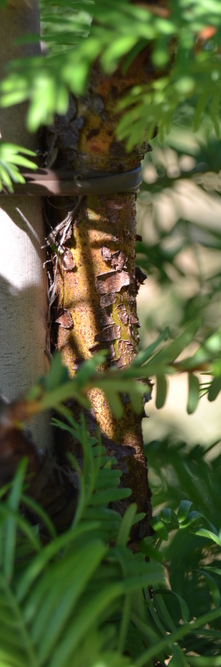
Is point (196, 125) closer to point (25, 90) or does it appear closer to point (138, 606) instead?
point (25, 90)

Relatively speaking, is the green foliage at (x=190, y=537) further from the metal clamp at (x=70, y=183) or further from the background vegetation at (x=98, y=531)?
the metal clamp at (x=70, y=183)

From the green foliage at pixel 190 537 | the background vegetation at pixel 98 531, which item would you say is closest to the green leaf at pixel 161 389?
the background vegetation at pixel 98 531

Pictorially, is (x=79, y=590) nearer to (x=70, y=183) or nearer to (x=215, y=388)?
(x=215, y=388)

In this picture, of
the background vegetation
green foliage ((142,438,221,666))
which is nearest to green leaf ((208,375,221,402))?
the background vegetation

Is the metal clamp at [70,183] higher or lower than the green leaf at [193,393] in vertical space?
higher

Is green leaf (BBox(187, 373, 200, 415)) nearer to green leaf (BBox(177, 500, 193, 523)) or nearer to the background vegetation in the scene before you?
the background vegetation

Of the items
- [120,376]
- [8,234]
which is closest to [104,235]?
[8,234]
